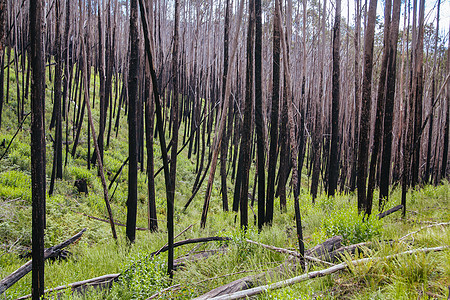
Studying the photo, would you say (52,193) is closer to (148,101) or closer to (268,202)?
(148,101)

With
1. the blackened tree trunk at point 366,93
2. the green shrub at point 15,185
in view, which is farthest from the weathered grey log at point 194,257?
the green shrub at point 15,185

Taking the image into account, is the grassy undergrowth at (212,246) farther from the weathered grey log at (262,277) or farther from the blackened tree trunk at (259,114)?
the blackened tree trunk at (259,114)

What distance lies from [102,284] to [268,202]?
2465mm

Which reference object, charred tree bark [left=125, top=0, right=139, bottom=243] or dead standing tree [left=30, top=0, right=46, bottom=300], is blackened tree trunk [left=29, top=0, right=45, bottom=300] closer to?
dead standing tree [left=30, top=0, right=46, bottom=300]

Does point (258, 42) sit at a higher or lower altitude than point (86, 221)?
higher

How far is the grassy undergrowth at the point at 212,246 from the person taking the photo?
228 centimetres

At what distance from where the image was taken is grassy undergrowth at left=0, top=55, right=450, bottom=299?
2277 mm

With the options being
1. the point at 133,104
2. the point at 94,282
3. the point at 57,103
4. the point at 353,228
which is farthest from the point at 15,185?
the point at 353,228

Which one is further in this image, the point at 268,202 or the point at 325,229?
the point at 268,202

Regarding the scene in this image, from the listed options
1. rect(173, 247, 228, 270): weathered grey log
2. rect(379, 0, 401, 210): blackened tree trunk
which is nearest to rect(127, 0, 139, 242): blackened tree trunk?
rect(173, 247, 228, 270): weathered grey log

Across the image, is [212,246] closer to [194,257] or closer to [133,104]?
[194,257]

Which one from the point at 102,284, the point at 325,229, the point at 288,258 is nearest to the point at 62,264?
the point at 102,284

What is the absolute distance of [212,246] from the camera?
3848 mm

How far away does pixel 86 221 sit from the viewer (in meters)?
6.13
